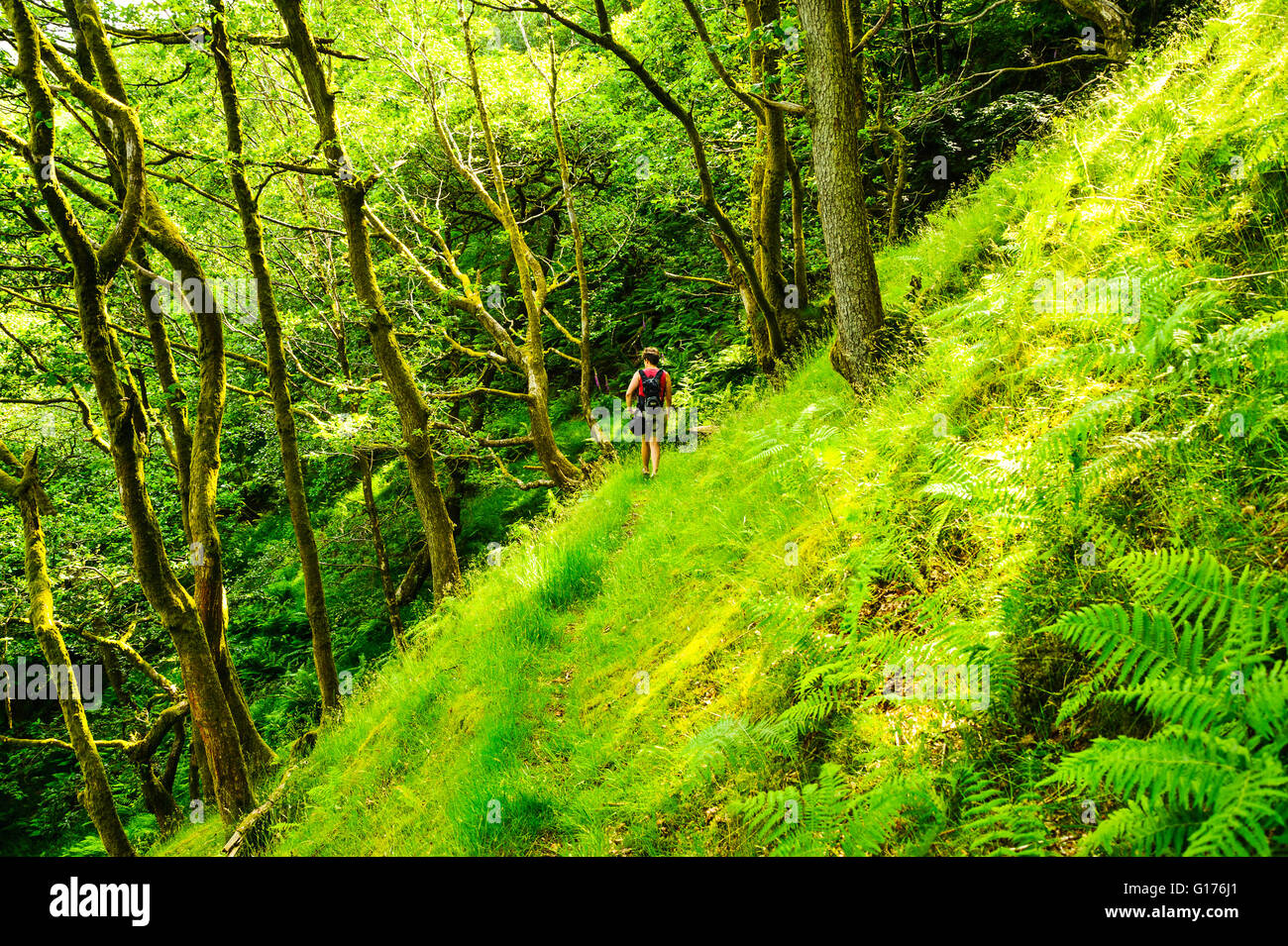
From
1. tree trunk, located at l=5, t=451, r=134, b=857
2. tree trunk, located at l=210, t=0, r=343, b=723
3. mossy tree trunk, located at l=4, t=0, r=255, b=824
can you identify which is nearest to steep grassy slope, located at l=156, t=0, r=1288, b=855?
mossy tree trunk, located at l=4, t=0, r=255, b=824

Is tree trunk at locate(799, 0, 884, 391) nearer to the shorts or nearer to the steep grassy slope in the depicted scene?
the steep grassy slope

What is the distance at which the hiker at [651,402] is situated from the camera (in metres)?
9.06

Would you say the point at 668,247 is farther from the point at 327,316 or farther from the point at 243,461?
the point at 243,461

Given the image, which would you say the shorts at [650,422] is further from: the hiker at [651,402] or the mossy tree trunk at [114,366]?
Result: the mossy tree trunk at [114,366]

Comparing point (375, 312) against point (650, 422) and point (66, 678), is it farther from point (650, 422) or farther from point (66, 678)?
point (66, 678)

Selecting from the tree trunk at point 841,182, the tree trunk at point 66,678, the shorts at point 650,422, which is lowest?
the tree trunk at point 66,678

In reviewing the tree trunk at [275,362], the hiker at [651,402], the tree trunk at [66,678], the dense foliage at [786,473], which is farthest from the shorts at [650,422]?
the tree trunk at [66,678]

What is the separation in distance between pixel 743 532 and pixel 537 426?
8.19 m

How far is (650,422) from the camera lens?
9055 mm

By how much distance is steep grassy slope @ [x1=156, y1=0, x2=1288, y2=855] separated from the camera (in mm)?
2135

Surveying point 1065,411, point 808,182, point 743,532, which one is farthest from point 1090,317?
point 808,182

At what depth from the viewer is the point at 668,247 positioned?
17438 mm

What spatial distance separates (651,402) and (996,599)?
656 centimetres

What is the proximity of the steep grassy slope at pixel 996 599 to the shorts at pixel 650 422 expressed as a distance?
7.84ft
